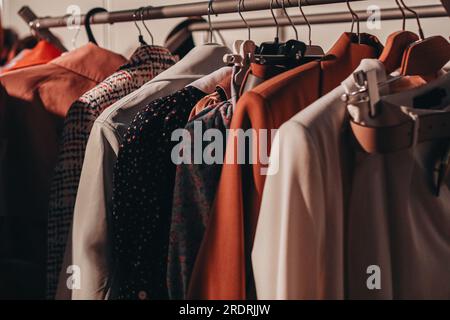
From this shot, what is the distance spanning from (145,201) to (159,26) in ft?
3.35

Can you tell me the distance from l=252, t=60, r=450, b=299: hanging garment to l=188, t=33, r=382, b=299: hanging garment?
31 mm

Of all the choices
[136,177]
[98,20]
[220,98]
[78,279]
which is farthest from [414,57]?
[98,20]

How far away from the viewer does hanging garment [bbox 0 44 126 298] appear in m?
0.97

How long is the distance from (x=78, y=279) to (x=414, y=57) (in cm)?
54

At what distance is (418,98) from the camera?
2.37ft

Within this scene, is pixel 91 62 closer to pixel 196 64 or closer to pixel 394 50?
pixel 196 64

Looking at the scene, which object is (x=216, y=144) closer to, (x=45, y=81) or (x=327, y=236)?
(x=327, y=236)

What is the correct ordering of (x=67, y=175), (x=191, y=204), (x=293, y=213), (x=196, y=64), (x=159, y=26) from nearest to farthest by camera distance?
(x=293, y=213) < (x=191, y=204) < (x=67, y=175) < (x=196, y=64) < (x=159, y=26)

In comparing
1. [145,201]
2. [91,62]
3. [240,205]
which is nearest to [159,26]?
[91,62]

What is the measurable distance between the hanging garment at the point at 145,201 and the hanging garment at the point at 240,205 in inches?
4.7

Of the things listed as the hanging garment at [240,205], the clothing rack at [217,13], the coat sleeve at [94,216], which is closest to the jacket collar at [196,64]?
the clothing rack at [217,13]

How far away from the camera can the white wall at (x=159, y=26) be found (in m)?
1.18

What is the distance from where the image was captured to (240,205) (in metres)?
0.65

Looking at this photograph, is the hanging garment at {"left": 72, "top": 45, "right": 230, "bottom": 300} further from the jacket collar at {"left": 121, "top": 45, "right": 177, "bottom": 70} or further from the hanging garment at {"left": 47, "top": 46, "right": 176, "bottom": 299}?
the jacket collar at {"left": 121, "top": 45, "right": 177, "bottom": 70}
